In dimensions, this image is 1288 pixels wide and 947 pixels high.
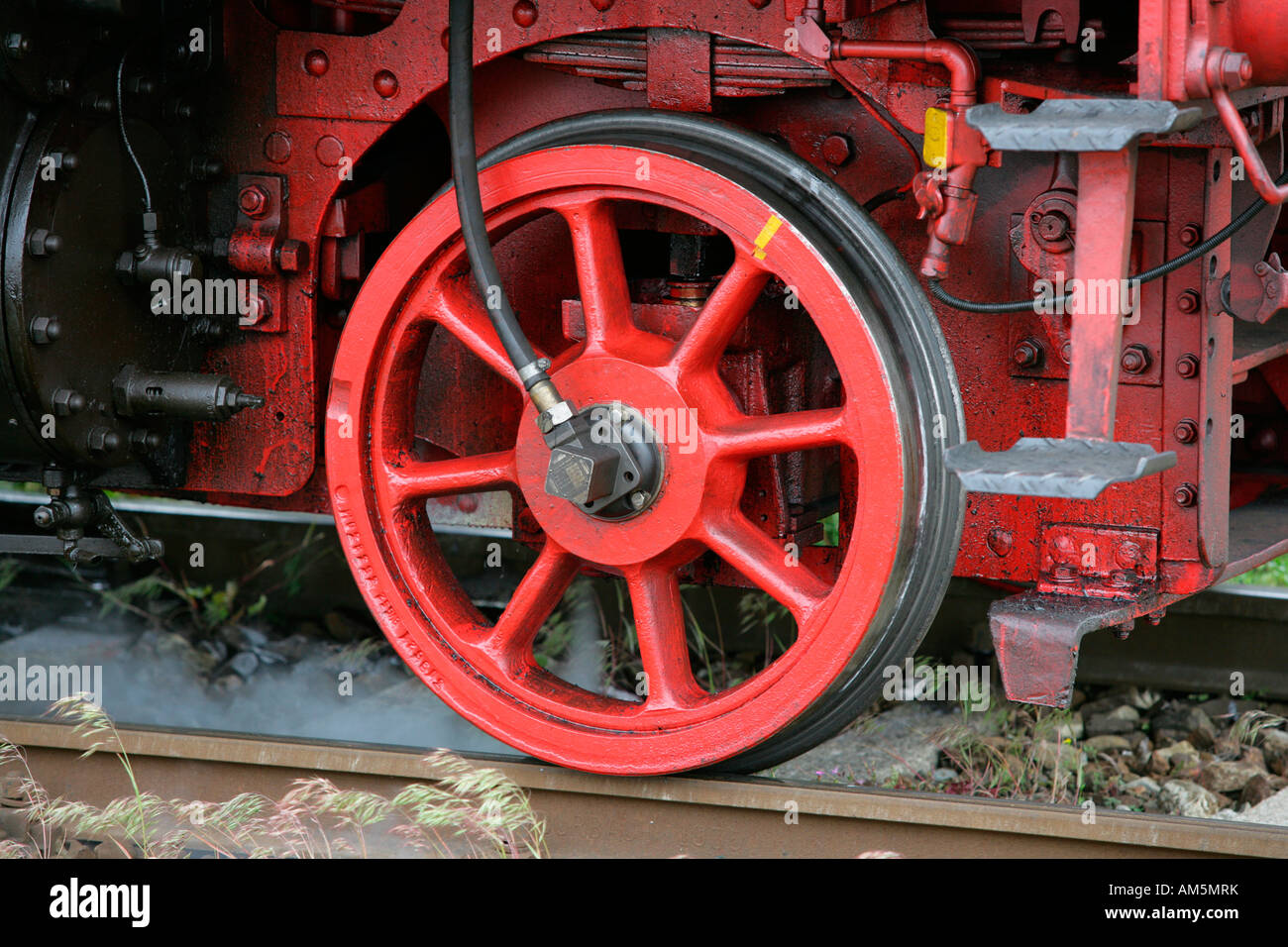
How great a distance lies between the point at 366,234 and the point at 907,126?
1.32 meters

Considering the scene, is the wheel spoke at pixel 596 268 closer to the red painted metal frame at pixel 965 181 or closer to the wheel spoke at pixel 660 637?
the red painted metal frame at pixel 965 181

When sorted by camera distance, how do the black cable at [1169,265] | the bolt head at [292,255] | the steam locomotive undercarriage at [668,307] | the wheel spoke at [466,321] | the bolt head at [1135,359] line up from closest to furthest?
the black cable at [1169,265] → the steam locomotive undercarriage at [668,307] → the bolt head at [1135,359] → the wheel spoke at [466,321] → the bolt head at [292,255]

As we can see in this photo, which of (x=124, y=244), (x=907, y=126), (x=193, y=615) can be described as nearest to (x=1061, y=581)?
(x=907, y=126)

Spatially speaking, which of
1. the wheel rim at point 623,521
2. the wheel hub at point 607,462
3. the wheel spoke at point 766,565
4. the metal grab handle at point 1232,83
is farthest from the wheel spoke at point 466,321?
the metal grab handle at point 1232,83

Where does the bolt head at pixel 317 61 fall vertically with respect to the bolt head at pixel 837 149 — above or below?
above

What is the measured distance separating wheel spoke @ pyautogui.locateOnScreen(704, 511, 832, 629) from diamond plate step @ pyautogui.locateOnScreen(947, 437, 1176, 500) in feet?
1.80

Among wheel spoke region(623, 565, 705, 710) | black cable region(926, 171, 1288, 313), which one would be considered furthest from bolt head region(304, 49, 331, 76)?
black cable region(926, 171, 1288, 313)

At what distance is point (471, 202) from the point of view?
2.69m

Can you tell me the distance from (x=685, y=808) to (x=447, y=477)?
0.80 m

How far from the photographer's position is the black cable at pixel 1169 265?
2465 millimetres

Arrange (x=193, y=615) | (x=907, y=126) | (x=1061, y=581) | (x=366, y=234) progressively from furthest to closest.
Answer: (x=193, y=615), (x=366, y=234), (x=1061, y=581), (x=907, y=126)

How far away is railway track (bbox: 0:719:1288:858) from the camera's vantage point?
2672 mm

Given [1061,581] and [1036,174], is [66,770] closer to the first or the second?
[1061,581]

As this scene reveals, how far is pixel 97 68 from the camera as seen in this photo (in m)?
2.94
